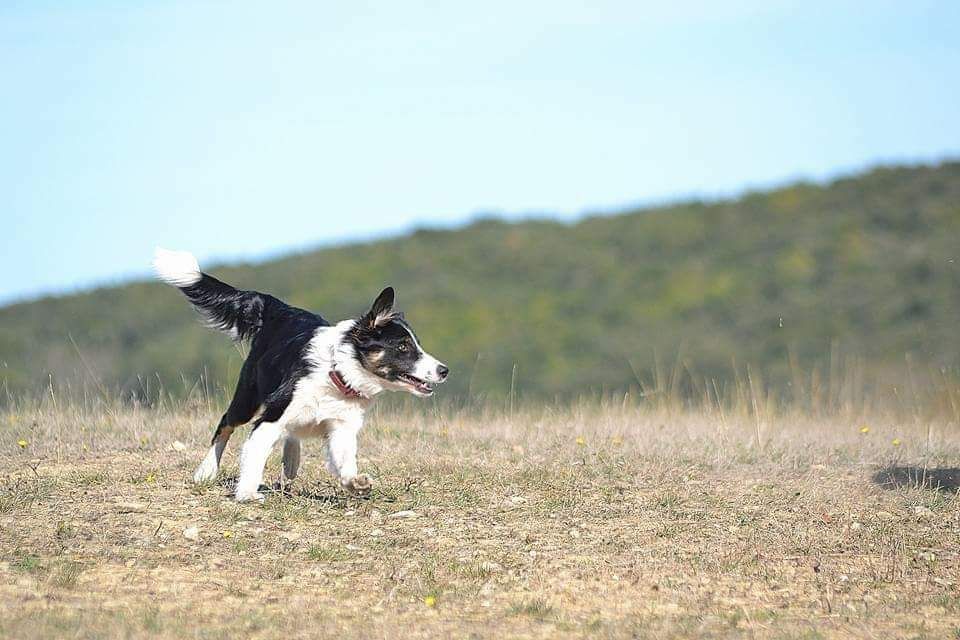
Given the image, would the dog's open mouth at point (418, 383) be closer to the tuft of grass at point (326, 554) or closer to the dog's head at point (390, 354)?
the dog's head at point (390, 354)

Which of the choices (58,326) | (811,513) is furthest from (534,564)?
(58,326)

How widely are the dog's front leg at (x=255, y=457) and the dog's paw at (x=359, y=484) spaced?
0.54 m

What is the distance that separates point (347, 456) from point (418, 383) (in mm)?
654

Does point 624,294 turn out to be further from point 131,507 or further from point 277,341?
point 131,507

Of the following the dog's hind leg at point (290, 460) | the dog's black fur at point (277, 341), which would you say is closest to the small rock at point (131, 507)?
the dog's black fur at point (277, 341)

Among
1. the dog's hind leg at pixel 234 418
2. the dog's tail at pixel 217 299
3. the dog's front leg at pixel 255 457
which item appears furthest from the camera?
the dog's tail at pixel 217 299

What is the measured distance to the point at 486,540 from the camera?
739 centimetres

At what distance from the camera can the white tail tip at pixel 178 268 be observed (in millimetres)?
9047

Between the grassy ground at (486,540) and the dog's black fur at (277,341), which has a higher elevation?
the dog's black fur at (277,341)

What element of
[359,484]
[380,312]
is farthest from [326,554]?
[380,312]

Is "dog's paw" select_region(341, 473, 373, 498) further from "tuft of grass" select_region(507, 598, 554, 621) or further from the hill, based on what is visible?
the hill

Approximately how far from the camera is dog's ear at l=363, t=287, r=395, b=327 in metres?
8.09

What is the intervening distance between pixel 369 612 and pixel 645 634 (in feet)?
4.32

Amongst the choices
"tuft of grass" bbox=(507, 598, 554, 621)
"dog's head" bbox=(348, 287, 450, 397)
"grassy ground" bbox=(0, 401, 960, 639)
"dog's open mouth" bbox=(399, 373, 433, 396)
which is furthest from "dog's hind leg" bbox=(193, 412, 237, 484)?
"tuft of grass" bbox=(507, 598, 554, 621)
